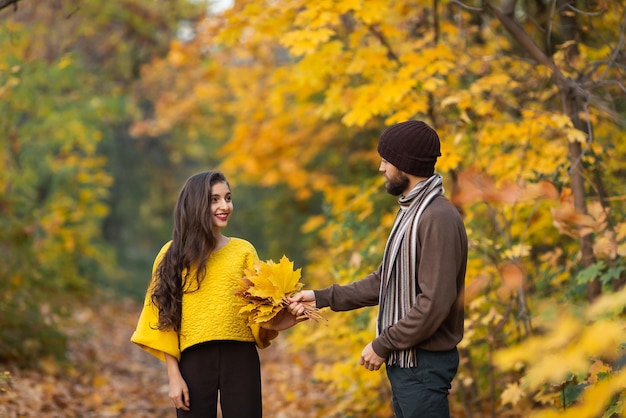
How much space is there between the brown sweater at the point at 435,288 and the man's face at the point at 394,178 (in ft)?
0.54

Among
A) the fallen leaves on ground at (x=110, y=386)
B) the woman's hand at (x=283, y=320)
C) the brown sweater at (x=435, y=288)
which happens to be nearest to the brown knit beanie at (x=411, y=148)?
the brown sweater at (x=435, y=288)

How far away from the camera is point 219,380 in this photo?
3260mm

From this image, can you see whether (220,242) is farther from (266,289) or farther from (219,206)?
(266,289)

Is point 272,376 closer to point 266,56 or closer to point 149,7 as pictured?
point 266,56

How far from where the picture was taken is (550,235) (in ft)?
19.5

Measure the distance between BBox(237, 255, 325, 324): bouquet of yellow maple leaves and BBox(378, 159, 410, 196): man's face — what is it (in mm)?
571

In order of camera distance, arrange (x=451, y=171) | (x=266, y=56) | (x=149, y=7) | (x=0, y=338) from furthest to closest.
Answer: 1. (x=149, y=7)
2. (x=266, y=56)
3. (x=0, y=338)
4. (x=451, y=171)

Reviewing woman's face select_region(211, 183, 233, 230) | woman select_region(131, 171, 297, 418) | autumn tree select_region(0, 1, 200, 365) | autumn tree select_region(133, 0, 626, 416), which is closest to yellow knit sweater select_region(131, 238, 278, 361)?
woman select_region(131, 171, 297, 418)

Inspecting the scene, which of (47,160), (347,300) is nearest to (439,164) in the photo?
(347,300)

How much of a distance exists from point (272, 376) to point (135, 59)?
8017 millimetres

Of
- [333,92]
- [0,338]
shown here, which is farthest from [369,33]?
[0,338]

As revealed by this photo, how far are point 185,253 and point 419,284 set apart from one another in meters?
1.16

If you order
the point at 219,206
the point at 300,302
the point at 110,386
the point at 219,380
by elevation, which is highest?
the point at 219,206

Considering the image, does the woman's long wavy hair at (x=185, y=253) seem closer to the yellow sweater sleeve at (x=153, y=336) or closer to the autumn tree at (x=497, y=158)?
the yellow sweater sleeve at (x=153, y=336)
